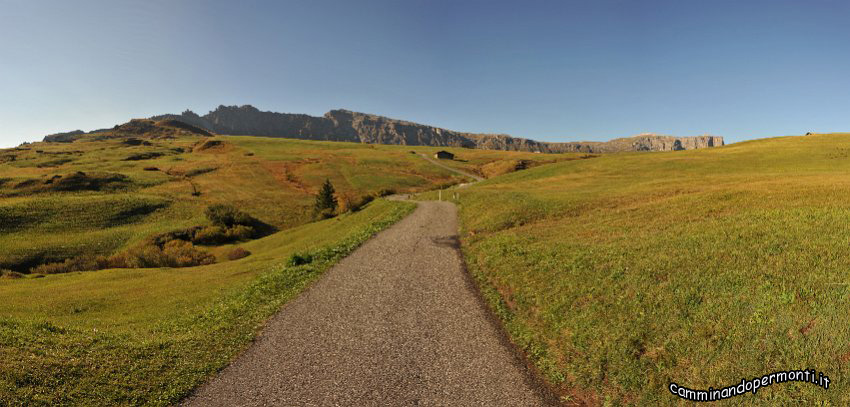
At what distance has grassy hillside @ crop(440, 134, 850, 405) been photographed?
863cm

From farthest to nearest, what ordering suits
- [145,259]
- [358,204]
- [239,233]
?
[358,204]
[239,233]
[145,259]

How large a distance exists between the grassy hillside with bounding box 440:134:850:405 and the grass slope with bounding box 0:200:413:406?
395 inches

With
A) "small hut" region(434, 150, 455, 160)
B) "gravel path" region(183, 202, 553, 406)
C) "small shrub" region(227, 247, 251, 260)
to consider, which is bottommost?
"small shrub" region(227, 247, 251, 260)

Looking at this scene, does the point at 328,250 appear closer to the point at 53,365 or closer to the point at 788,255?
the point at 53,365

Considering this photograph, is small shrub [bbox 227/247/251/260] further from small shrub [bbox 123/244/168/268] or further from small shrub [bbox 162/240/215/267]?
small shrub [bbox 123/244/168/268]

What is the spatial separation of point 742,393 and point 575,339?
4.04 m

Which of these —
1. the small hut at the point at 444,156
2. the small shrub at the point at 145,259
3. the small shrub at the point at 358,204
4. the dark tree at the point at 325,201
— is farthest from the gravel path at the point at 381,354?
the small hut at the point at 444,156

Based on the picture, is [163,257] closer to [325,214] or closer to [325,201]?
[325,214]

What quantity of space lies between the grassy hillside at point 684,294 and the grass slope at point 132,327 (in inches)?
395

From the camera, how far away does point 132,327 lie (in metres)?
14.1

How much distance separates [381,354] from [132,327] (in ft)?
33.8

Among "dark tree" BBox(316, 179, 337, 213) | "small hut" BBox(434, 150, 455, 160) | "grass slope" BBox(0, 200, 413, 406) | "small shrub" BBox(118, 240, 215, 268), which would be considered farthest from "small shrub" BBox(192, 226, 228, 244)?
"small hut" BBox(434, 150, 455, 160)

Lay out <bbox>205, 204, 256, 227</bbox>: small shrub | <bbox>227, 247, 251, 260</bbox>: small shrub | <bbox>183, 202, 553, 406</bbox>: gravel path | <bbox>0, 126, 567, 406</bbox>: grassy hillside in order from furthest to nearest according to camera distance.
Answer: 1. <bbox>205, 204, 256, 227</bbox>: small shrub
2. <bbox>227, 247, 251, 260</bbox>: small shrub
3. <bbox>0, 126, 567, 406</bbox>: grassy hillside
4. <bbox>183, 202, 553, 406</bbox>: gravel path

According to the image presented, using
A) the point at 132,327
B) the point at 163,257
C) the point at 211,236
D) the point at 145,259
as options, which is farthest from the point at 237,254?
the point at 132,327
